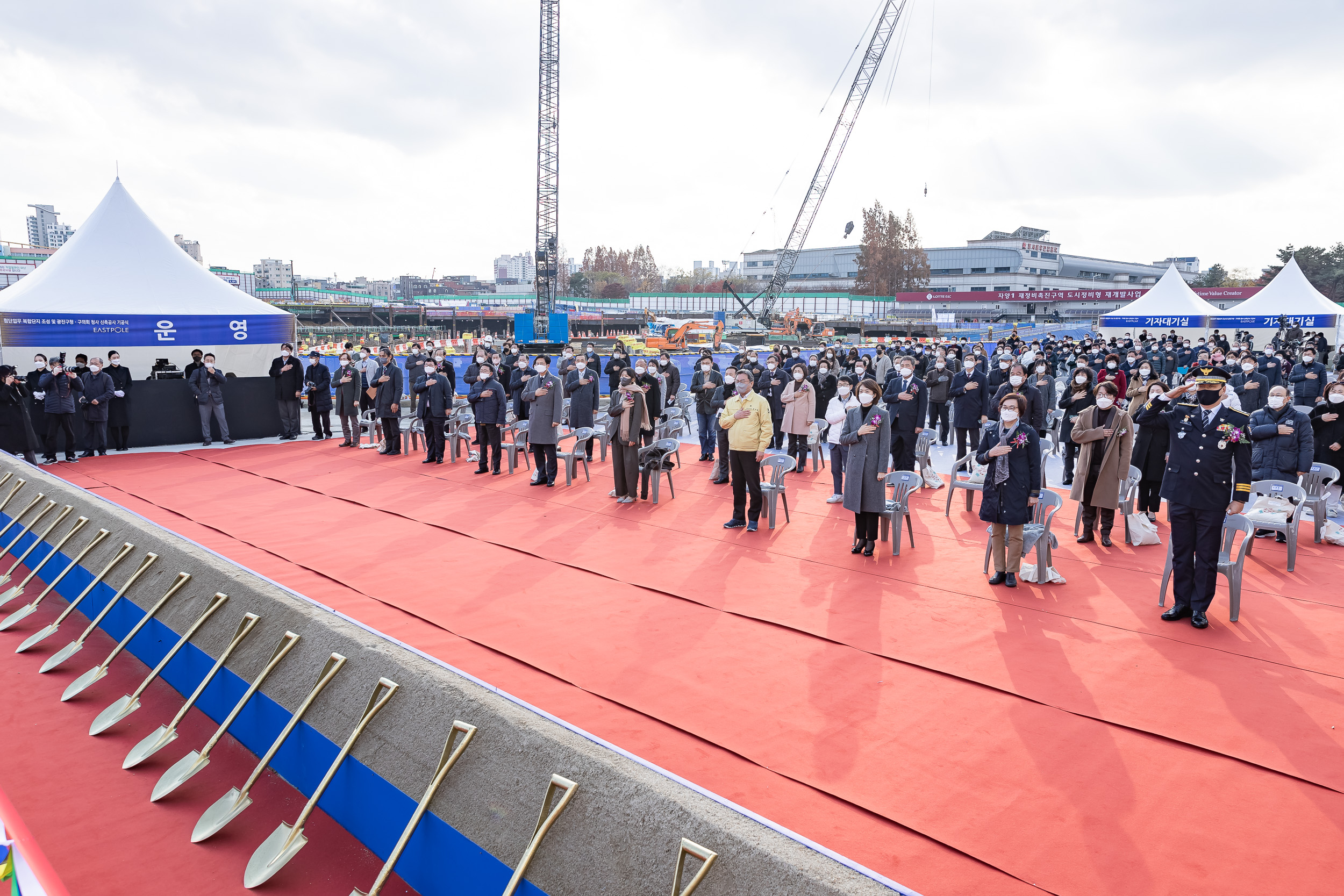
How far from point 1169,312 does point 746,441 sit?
108 feet

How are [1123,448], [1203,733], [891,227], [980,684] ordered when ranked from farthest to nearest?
[891,227] → [1123,448] → [980,684] → [1203,733]

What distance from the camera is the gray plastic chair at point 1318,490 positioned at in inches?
314

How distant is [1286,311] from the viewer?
31.1m

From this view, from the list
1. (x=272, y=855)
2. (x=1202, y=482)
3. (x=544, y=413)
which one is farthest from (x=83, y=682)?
(x=1202, y=482)

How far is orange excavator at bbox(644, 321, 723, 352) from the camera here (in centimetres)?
3531

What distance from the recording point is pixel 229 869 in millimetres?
3338

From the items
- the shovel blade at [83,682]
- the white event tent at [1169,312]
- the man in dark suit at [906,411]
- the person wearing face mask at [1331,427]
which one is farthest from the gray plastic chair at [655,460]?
the white event tent at [1169,312]

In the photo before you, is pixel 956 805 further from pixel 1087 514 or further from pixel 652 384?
pixel 652 384

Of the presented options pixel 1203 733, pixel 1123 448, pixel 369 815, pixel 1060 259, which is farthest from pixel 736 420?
pixel 1060 259

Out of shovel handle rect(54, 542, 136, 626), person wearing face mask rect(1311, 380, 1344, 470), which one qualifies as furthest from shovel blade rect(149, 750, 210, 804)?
person wearing face mask rect(1311, 380, 1344, 470)

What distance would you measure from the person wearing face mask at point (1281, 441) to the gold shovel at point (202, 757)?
29.3 feet

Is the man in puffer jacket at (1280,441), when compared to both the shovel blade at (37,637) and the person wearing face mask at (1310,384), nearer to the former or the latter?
the person wearing face mask at (1310,384)

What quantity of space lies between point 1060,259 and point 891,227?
88.6 feet

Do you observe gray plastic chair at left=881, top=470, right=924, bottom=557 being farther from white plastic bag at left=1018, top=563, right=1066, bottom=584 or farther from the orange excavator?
the orange excavator
